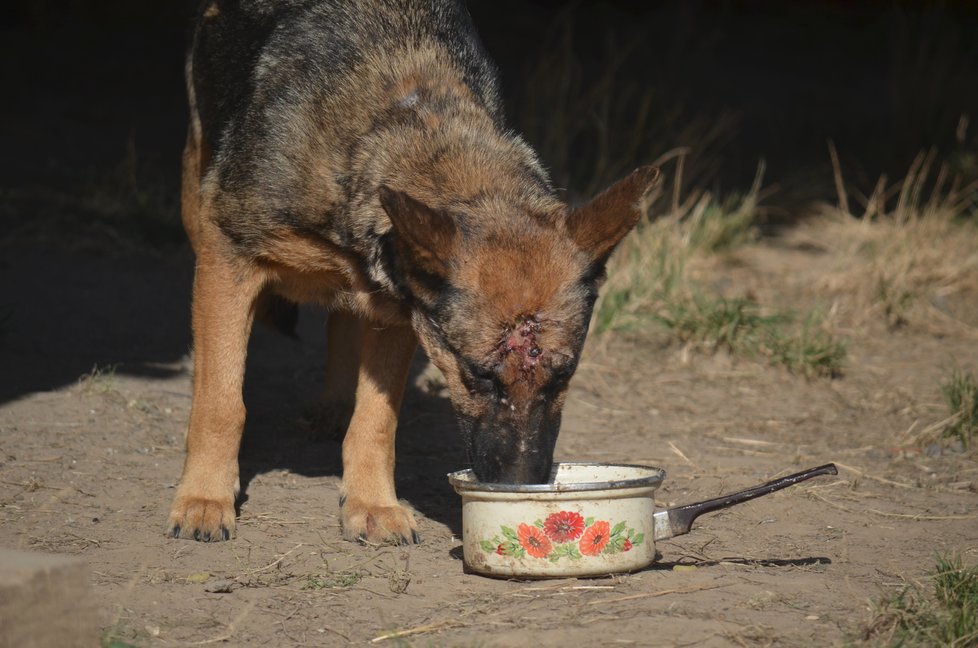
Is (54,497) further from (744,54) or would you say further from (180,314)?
(744,54)

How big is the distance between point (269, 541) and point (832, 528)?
6.82ft

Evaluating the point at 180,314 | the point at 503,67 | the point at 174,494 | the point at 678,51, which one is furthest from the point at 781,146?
the point at 174,494

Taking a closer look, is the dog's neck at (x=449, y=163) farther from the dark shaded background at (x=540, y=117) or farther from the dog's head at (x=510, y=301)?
the dark shaded background at (x=540, y=117)

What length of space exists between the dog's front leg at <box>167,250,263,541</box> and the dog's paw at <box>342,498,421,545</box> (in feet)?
1.48

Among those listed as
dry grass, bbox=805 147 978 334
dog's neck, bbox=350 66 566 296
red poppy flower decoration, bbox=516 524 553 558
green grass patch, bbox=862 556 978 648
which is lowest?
green grass patch, bbox=862 556 978 648

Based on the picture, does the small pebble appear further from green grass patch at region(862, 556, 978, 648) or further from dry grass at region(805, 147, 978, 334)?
dry grass at region(805, 147, 978, 334)

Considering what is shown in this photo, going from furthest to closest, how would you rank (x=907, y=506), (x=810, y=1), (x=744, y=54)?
(x=810, y=1), (x=744, y=54), (x=907, y=506)

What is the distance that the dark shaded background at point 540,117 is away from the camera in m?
7.15

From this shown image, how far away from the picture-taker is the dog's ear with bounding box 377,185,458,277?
3646mm

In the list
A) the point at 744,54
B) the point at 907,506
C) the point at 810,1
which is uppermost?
the point at 810,1

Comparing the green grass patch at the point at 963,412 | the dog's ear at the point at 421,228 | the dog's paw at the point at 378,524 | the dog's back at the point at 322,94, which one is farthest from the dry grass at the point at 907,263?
the dog's ear at the point at 421,228

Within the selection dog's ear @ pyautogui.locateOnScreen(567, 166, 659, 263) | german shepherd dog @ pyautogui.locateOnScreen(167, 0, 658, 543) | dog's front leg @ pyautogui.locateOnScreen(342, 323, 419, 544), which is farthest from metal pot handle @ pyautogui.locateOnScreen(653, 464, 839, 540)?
dog's front leg @ pyautogui.locateOnScreen(342, 323, 419, 544)

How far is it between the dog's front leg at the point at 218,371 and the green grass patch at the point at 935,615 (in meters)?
2.32

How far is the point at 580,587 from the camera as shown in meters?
3.69
